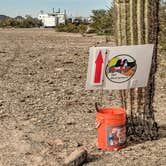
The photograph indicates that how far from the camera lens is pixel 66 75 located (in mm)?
10297

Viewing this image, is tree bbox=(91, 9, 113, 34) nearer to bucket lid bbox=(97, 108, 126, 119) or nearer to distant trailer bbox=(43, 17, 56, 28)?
bucket lid bbox=(97, 108, 126, 119)

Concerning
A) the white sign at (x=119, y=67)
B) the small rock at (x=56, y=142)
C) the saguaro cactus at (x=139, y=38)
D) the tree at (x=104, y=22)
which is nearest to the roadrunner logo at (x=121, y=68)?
the white sign at (x=119, y=67)

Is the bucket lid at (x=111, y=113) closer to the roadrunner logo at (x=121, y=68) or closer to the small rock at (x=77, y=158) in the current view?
the roadrunner logo at (x=121, y=68)

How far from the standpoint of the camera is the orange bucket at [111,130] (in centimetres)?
515

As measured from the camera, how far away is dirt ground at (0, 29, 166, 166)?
505 cm

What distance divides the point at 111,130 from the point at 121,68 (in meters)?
0.65

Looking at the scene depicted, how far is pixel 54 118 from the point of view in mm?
6676

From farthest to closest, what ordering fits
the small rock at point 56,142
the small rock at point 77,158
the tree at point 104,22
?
the tree at point 104,22, the small rock at point 56,142, the small rock at point 77,158

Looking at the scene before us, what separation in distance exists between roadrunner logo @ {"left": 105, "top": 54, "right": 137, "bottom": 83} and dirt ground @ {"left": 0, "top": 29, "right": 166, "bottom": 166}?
2.44 ft

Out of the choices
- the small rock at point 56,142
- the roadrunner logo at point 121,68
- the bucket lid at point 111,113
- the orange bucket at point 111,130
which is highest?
the roadrunner logo at point 121,68

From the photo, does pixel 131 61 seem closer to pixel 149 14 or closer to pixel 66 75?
pixel 149 14

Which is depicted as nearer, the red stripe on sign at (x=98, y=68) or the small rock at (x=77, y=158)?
the small rock at (x=77, y=158)

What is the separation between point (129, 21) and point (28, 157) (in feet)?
5.68

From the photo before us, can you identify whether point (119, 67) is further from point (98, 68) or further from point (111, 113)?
point (111, 113)
